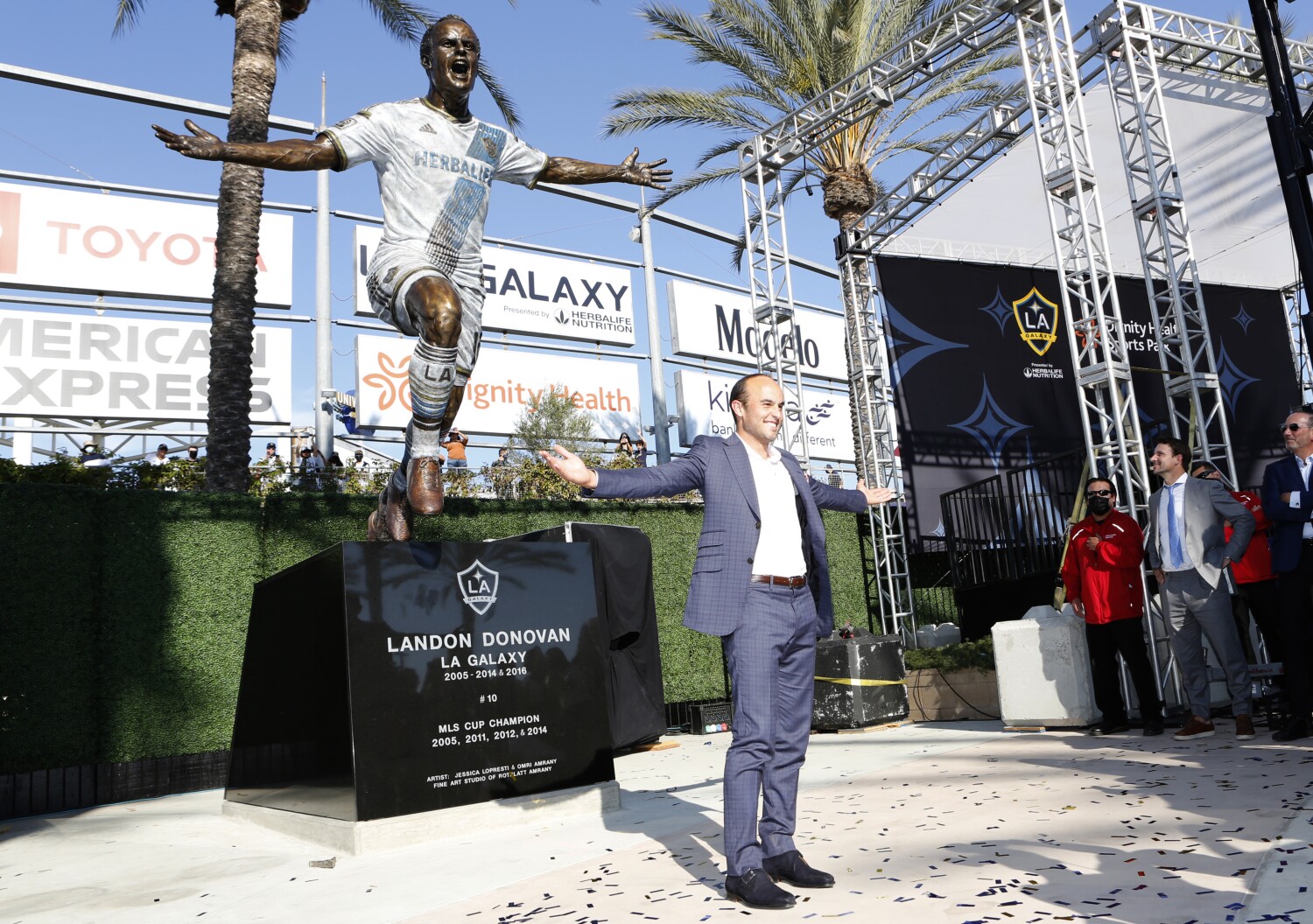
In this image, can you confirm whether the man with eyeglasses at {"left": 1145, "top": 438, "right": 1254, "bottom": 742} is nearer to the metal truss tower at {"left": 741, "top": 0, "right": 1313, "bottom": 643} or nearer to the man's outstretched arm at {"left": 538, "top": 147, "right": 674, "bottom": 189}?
the metal truss tower at {"left": 741, "top": 0, "right": 1313, "bottom": 643}

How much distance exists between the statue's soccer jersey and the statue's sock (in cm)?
38

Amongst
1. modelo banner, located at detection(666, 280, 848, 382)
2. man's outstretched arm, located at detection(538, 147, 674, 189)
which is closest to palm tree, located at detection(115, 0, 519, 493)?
man's outstretched arm, located at detection(538, 147, 674, 189)

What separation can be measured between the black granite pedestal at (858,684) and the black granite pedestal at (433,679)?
14.9 feet

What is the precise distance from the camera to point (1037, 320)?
46.7 ft

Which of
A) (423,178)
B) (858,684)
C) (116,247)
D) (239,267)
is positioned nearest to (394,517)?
(423,178)

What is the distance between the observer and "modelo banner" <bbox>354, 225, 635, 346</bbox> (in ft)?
69.6

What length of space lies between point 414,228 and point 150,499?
18.2 feet

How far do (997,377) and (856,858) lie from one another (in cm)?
1111

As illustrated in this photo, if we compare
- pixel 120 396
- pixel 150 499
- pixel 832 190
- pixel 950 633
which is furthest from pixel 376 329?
pixel 950 633

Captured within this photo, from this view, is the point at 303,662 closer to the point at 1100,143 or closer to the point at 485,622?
the point at 485,622

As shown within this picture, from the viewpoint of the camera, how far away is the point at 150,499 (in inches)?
337

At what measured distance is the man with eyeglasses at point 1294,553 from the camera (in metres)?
5.63

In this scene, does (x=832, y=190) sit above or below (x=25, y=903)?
above

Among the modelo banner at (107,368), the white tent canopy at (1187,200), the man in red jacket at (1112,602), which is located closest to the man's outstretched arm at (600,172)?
the man in red jacket at (1112,602)
